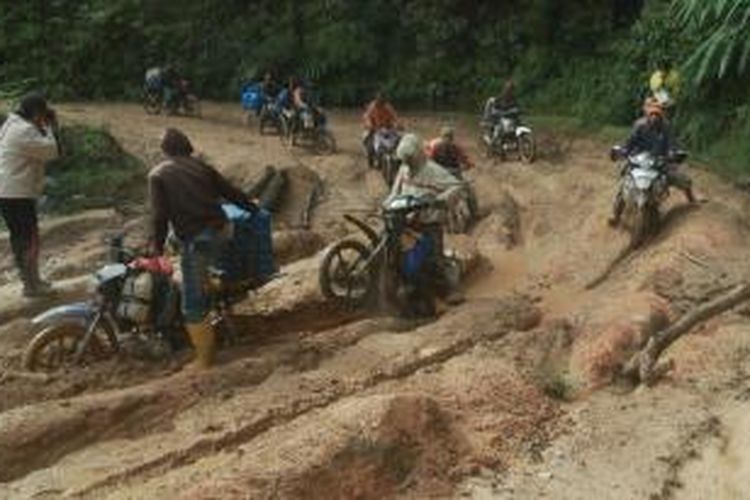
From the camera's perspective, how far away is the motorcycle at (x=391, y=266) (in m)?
11.9

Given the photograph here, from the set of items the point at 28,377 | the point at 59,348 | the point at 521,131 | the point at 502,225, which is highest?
the point at 521,131

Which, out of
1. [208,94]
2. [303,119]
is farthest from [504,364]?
[208,94]

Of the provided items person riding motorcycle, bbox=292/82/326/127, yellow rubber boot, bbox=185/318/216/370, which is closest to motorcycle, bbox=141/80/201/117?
person riding motorcycle, bbox=292/82/326/127

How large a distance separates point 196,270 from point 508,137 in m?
11.5

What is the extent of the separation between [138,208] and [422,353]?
7.41 metres

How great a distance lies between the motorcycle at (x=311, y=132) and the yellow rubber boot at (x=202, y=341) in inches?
472

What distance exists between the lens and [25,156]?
11.7 m

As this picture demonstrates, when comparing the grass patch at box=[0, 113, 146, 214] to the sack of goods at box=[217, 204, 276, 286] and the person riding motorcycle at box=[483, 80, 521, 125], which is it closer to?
the person riding motorcycle at box=[483, 80, 521, 125]

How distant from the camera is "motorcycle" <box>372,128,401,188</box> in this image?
1901cm

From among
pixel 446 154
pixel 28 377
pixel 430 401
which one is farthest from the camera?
pixel 446 154

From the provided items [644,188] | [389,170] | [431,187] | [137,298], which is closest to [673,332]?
[431,187]

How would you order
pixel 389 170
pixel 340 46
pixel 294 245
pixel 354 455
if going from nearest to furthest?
pixel 354 455, pixel 294 245, pixel 389 170, pixel 340 46

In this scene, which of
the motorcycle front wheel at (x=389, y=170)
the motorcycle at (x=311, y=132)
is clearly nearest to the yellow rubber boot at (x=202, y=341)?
the motorcycle front wheel at (x=389, y=170)

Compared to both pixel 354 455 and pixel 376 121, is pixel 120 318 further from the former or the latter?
pixel 376 121
